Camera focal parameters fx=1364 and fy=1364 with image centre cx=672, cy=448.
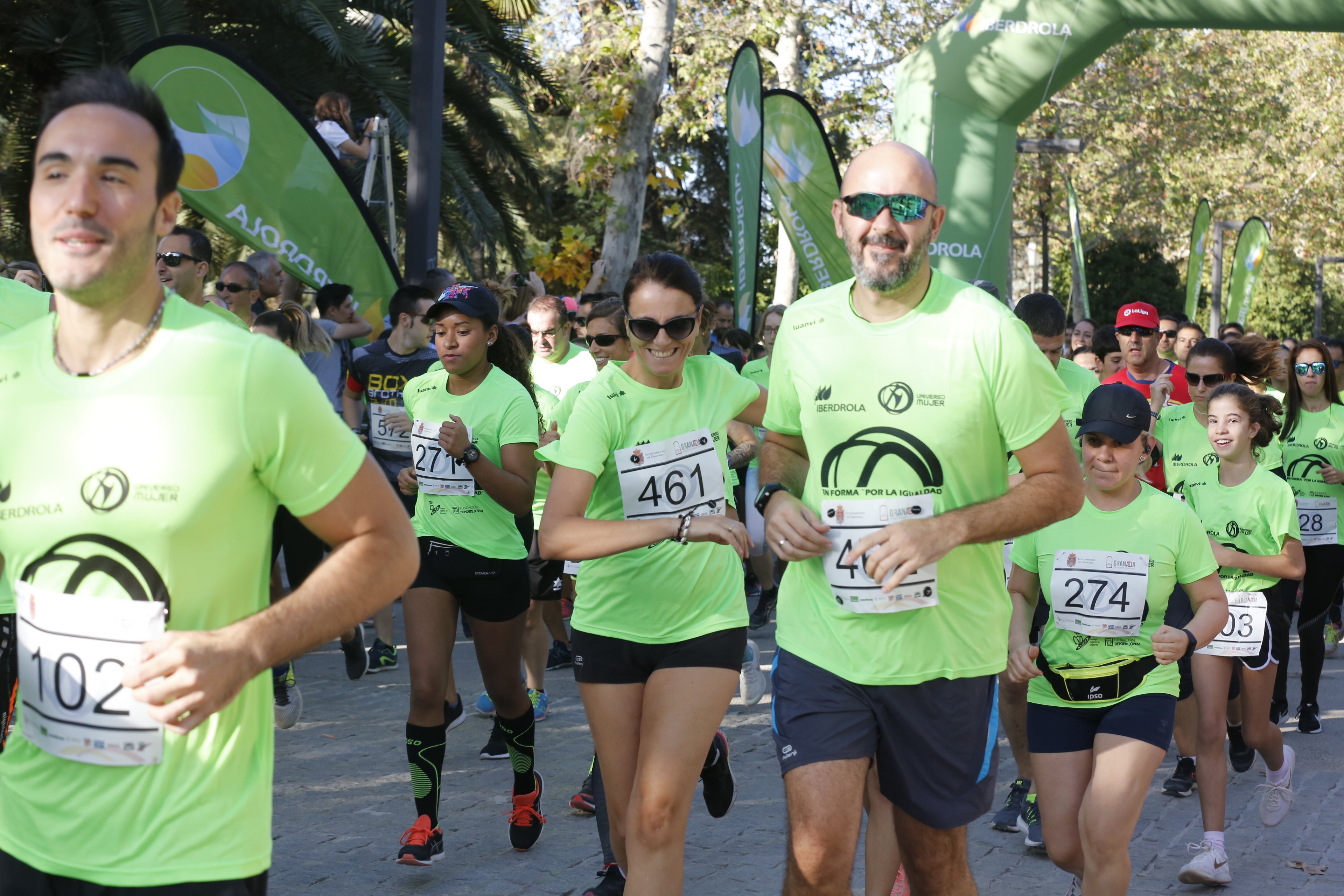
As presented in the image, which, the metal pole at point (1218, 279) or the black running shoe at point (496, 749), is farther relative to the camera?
the metal pole at point (1218, 279)

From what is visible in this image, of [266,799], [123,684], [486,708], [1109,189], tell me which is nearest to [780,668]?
[266,799]

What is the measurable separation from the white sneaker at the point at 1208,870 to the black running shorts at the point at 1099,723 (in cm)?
97

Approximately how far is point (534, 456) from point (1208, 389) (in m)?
3.85

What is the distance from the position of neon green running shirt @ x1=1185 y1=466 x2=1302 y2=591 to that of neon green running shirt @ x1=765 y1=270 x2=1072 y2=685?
2.94 metres

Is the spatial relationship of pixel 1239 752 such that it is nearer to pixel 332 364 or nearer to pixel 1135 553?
pixel 1135 553

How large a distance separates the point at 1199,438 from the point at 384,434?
14.0 ft

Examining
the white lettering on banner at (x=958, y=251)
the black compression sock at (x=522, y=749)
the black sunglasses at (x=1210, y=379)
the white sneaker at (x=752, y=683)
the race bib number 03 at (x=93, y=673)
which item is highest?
the white lettering on banner at (x=958, y=251)

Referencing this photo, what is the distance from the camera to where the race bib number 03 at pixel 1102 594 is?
4297 mm

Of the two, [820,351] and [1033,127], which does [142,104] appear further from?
[1033,127]

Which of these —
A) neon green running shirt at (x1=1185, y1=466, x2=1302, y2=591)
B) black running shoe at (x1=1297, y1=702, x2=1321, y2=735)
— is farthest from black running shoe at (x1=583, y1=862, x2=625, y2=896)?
black running shoe at (x1=1297, y1=702, x2=1321, y2=735)

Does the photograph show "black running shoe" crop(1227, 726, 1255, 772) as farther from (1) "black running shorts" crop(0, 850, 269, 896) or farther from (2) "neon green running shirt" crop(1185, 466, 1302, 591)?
(1) "black running shorts" crop(0, 850, 269, 896)

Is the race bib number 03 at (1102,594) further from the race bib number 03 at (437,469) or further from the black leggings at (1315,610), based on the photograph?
the black leggings at (1315,610)

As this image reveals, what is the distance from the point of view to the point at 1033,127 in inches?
1100

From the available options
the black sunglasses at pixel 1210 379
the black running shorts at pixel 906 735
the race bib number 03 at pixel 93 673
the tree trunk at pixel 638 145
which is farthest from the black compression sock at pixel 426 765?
the tree trunk at pixel 638 145
